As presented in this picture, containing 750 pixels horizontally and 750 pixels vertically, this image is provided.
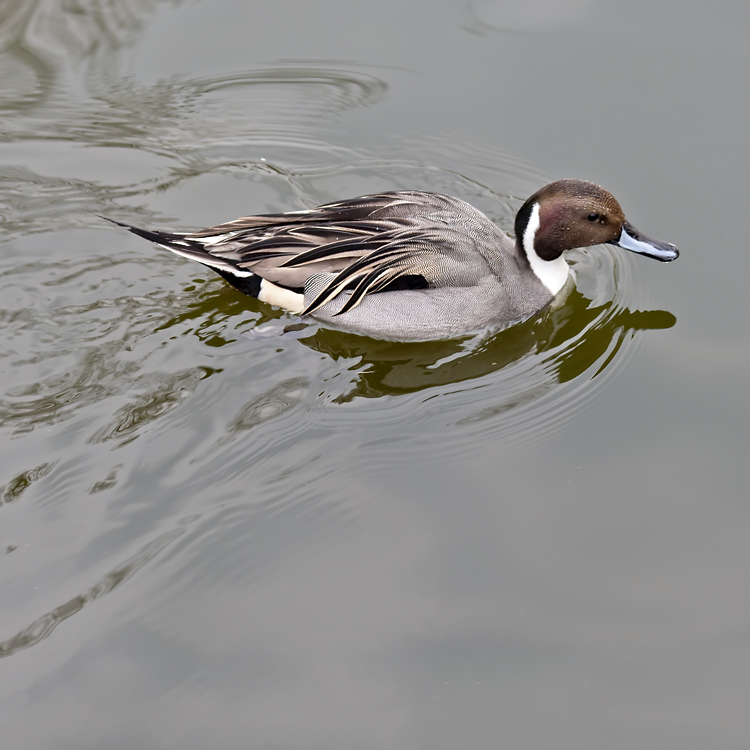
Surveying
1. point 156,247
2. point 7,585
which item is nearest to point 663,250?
point 156,247

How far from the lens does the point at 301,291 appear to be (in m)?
5.78

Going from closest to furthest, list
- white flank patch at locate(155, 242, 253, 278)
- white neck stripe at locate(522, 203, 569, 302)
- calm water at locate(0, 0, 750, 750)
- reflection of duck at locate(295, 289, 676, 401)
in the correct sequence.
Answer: calm water at locate(0, 0, 750, 750)
reflection of duck at locate(295, 289, 676, 401)
white flank patch at locate(155, 242, 253, 278)
white neck stripe at locate(522, 203, 569, 302)

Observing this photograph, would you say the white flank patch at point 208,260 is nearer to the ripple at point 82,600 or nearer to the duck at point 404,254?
the duck at point 404,254

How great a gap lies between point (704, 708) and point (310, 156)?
4789 millimetres

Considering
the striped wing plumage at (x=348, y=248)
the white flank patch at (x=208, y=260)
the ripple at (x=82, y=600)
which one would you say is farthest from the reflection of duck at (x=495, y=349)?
the ripple at (x=82, y=600)

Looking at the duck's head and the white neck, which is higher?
the duck's head

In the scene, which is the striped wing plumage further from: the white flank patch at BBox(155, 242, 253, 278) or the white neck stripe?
the white neck stripe

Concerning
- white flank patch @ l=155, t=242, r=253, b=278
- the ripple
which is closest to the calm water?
the ripple

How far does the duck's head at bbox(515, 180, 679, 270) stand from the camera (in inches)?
228

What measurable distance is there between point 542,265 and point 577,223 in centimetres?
36

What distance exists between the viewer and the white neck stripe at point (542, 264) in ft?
19.4

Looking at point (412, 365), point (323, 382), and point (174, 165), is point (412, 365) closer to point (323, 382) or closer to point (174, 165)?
point (323, 382)

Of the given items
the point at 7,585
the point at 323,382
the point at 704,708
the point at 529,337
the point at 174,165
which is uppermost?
the point at 174,165

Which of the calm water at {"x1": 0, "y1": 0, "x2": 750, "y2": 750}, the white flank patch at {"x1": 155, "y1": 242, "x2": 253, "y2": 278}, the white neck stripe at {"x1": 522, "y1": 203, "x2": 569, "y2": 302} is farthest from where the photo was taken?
the white neck stripe at {"x1": 522, "y1": 203, "x2": 569, "y2": 302}
